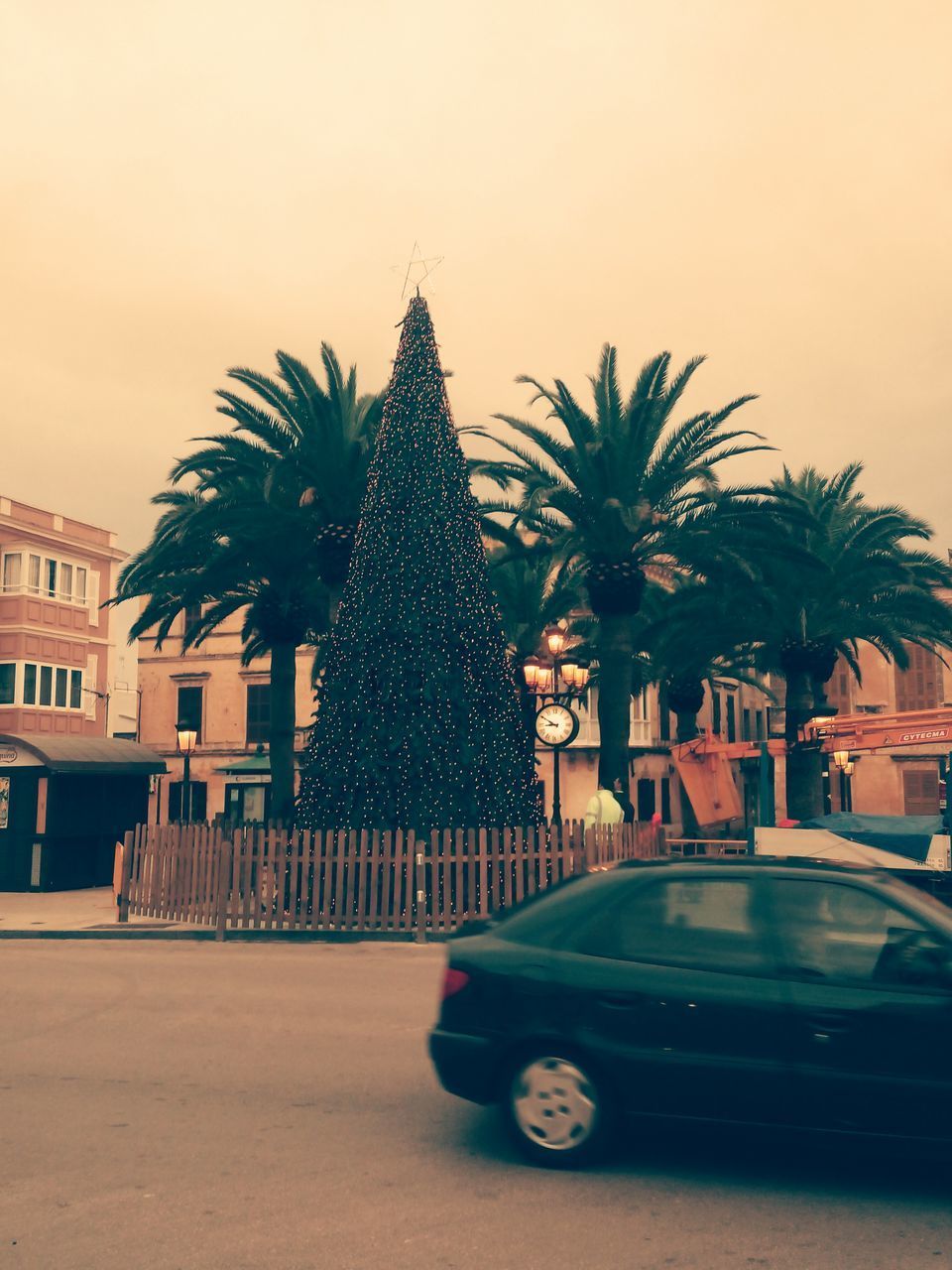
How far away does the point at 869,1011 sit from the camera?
547 cm

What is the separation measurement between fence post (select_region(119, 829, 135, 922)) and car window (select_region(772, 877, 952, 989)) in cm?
1388

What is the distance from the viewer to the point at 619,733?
23109 millimetres

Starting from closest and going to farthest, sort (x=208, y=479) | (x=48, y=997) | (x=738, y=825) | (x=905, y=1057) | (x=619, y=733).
Answer: (x=905, y=1057), (x=48, y=997), (x=619, y=733), (x=208, y=479), (x=738, y=825)

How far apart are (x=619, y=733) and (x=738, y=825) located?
31.5 meters

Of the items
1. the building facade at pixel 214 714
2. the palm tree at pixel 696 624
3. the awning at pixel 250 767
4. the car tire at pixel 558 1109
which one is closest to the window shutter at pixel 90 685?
the building facade at pixel 214 714

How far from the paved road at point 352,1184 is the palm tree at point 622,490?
1496cm

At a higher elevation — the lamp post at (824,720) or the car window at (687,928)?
the lamp post at (824,720)

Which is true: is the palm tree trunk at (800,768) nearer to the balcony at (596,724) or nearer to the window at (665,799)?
the balcony at (596,724)

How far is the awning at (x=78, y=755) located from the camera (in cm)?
2542

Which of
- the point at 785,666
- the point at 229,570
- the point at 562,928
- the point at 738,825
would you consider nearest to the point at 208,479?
the point at 229,570

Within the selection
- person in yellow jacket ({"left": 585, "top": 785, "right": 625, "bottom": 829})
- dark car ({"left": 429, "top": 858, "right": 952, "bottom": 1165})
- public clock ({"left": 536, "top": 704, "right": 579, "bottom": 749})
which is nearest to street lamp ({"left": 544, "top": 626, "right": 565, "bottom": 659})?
public clock ({"left": 536, "top": 704, "right": 579, "bottom": 749})

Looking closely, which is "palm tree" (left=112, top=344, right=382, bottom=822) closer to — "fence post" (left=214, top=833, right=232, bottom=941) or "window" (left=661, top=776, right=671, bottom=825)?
"fence post" (left=214, top=833, right=232, bottom=941)

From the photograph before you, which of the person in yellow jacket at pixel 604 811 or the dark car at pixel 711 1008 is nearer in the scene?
the dark car at pixel 711 1008

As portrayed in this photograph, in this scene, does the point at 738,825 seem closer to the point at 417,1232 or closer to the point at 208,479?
the point at 208,479
